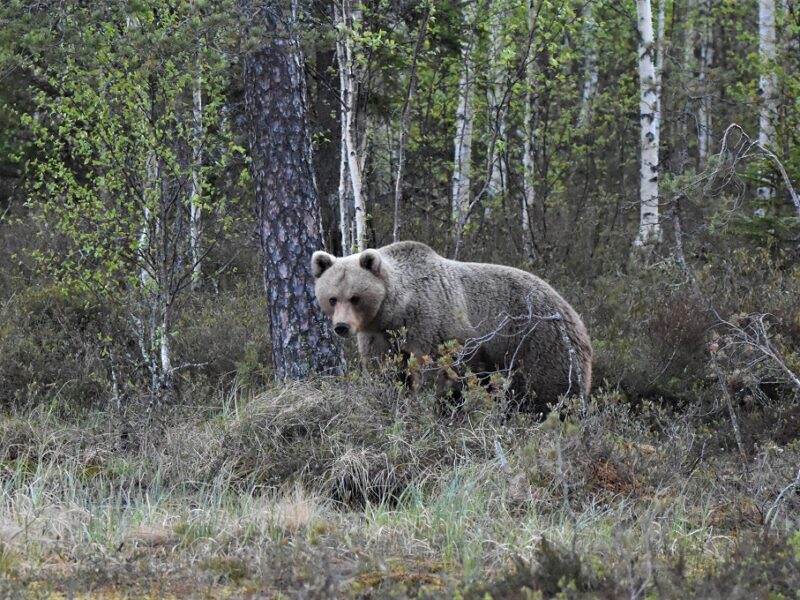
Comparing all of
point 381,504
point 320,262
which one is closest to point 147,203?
point 320,262

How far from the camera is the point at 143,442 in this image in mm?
7293

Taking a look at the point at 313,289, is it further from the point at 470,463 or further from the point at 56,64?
the point at 56,64

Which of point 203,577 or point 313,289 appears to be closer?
point 203,577

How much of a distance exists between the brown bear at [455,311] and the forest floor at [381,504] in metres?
0.95

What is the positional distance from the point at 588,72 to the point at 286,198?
1365 cm

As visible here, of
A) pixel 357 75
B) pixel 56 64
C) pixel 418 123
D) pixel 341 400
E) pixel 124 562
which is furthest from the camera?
pixel 418 123

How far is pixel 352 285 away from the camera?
8000 mm

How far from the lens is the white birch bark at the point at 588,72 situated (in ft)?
57.9

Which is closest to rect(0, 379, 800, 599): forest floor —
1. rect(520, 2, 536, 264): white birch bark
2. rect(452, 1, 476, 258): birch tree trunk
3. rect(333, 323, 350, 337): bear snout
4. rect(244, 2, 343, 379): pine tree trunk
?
rect(333, 323, 350, 337): bear snout

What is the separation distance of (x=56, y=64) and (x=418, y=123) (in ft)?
31.3

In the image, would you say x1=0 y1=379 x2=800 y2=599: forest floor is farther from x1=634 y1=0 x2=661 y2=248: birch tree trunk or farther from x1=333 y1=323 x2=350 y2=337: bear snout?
x1=634 y1=0 x2=661 y2=248: birch tree trunk

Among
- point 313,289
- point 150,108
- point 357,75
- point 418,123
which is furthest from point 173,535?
point 418,123

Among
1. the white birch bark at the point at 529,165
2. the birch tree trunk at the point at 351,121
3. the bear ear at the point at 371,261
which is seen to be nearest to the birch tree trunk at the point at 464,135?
the white birch bark at the point at 529,165

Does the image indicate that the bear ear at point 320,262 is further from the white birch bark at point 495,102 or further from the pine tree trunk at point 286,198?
the white birch bark at point 495,102
